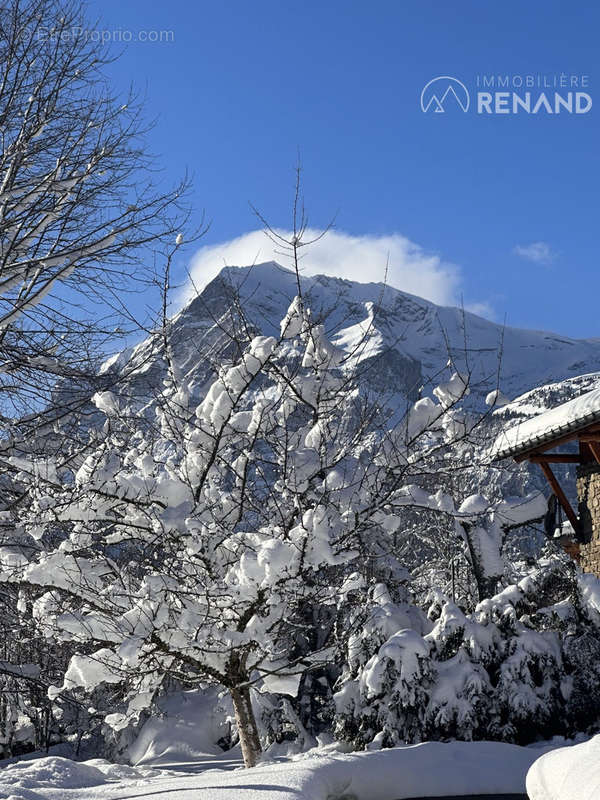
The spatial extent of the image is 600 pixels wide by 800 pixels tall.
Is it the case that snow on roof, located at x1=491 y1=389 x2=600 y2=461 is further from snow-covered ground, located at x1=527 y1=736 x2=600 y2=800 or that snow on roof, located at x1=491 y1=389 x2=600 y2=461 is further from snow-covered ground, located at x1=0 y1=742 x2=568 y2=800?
snow-covered ground, located at x1=527 y1=736 x2=600 y2=800

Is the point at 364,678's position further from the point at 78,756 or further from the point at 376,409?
the point at 78,756

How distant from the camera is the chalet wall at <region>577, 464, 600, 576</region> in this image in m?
12.1

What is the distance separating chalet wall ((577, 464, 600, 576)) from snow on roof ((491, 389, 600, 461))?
1166 millimetres

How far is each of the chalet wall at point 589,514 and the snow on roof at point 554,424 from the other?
1166 millimetres

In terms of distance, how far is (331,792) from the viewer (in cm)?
521

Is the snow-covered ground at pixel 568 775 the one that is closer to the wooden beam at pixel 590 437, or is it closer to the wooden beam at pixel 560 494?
the wooden beam at pixel 590 437

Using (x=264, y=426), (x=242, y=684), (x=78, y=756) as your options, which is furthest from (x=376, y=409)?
(x=78, y=756)

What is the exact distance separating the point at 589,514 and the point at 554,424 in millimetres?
2050

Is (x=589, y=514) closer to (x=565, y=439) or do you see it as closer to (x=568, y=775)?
(x=565, y=439)

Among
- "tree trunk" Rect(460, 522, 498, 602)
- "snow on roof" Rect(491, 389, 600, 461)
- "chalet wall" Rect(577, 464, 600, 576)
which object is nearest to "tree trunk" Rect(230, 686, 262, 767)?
"tree trunk" Rect(460, 522, 498, 602)

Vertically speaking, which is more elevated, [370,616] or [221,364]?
[221,364]

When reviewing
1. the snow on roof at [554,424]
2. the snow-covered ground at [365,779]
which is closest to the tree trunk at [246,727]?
the snow-covered ground at [365,779]

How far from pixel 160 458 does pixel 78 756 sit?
39.2ft

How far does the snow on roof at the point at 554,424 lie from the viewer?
1075 centimetres
